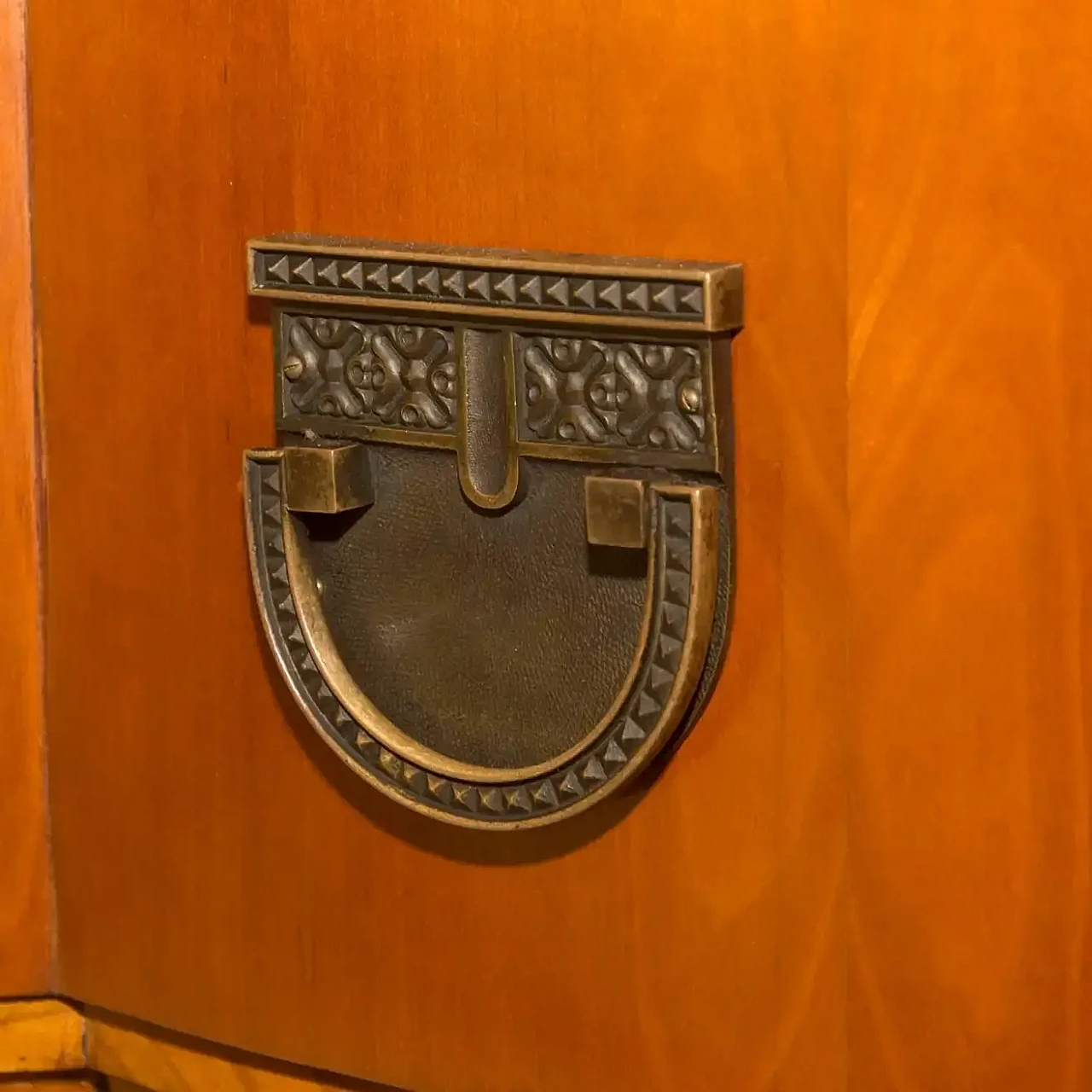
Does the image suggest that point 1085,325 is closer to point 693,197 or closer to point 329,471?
point 693,197

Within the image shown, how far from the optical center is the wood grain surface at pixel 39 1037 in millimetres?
720

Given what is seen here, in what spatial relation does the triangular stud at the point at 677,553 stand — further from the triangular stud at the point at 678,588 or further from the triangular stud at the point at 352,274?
the triangular stud at the point at 352,274

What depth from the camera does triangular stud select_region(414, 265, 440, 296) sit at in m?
0.59

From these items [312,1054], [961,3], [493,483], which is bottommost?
[312,1054]

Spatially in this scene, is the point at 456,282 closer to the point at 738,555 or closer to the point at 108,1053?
the point at 738,555

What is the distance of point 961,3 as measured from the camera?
1.65ft

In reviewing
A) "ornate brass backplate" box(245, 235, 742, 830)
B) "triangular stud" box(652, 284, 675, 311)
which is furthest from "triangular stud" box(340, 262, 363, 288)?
"triangular stud" box(652, 284, 675, 311)

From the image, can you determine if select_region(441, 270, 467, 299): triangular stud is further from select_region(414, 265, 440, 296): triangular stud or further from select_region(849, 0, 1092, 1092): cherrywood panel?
select_region(849, 0, 1092, 1092): cherrywood panel

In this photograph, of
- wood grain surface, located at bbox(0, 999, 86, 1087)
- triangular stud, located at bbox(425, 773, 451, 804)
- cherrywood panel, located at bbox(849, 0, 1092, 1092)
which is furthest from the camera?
wood grain surface, located at bbox(0, 999, 86, 1087)

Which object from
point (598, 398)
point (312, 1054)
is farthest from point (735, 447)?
point (312, 1054)

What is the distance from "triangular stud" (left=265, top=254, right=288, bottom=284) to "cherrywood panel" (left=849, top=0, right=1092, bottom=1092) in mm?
183

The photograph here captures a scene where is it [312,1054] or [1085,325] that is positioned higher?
[1085,325]

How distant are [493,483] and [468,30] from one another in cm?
13

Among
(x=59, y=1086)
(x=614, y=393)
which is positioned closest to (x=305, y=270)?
(x=614, y=393)
